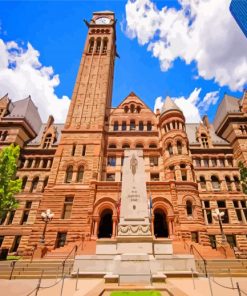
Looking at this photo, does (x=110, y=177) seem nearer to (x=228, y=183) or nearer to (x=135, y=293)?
(x=228, y=183)

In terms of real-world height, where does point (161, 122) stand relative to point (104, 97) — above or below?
below

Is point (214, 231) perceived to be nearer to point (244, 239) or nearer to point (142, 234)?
point (244, 239)

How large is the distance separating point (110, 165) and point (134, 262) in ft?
69.5

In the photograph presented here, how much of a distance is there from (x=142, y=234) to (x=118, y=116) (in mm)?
26552

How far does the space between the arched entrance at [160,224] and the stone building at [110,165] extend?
0.41ft

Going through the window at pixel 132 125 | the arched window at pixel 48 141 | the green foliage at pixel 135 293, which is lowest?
the green foliage at pixel 135 293

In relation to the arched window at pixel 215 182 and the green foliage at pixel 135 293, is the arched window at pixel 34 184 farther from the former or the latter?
the arched window at pixel 215 182

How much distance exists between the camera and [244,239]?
2577 cm

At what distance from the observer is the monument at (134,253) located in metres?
9.98

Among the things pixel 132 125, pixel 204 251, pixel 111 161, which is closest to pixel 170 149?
pixel 132 125

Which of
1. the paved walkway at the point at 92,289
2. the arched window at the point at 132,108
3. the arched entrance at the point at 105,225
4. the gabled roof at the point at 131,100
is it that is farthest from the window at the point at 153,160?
the paved walkway at the point at 92,289

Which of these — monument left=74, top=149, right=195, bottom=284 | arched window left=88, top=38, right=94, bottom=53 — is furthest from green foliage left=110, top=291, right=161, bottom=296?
arched window left=88, top=38, right=94, bottom=53

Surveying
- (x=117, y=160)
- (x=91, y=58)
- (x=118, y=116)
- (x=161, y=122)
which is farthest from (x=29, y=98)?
(x=161, y=122)

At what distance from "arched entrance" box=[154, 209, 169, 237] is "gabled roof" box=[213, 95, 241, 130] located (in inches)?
843
